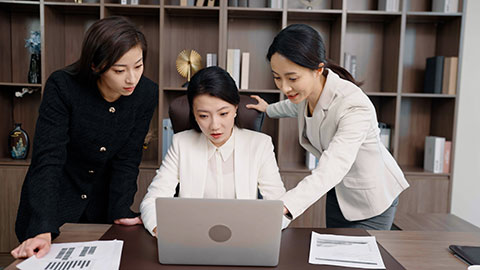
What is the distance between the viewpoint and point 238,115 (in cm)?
176

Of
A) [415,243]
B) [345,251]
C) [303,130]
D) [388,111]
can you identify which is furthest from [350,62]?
[345,251]

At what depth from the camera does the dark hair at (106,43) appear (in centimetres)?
127

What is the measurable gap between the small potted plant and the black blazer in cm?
184

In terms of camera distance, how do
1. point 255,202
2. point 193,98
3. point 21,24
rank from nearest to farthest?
point 255,202 < point 193,98 < point 21,24

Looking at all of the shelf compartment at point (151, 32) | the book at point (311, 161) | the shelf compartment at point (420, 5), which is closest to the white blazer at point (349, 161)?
the book at point (311, 161)

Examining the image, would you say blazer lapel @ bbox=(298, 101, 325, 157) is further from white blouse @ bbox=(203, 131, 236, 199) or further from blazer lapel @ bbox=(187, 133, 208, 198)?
blazer lapel @ bbox=(187, 133, 208, 198)

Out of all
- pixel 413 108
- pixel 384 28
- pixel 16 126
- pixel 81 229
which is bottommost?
pixel 81 229

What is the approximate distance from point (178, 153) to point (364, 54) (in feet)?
7.46

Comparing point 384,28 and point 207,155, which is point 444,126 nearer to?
point 384,28

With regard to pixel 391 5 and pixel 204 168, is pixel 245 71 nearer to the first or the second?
pixel 391 5

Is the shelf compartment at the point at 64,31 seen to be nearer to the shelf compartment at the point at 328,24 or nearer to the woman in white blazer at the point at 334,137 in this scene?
the shelf compartment at the point at 328,24

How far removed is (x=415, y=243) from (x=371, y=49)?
7.69 feet

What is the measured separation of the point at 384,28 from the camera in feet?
10.9

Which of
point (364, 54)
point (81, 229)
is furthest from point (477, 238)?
point (364, 54)
